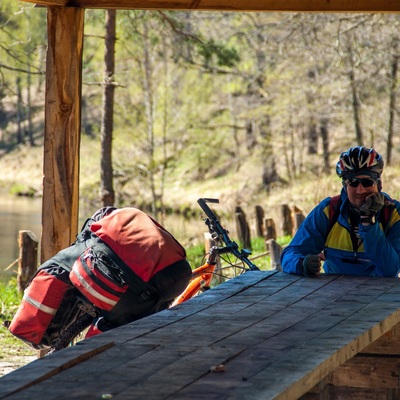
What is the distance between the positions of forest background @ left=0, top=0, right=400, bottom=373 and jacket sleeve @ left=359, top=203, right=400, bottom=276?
1142 cm

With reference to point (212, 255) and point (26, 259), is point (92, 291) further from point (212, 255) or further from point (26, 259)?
point (26, 259)

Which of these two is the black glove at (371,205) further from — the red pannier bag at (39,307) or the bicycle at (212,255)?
the red pannier bag at (39,307)

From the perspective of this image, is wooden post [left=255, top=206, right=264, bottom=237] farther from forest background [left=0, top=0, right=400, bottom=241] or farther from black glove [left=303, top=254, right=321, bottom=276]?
black glove [left=303, top=254, right=321, bottom=276]

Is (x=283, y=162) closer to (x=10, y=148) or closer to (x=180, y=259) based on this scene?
(x=10, y=148)

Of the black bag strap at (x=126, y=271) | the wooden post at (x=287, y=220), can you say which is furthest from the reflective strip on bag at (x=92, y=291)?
the wooden post at (x=287, y=220)

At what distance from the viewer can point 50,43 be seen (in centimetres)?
682

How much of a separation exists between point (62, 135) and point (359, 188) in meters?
2.58

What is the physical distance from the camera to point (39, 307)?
485 cm

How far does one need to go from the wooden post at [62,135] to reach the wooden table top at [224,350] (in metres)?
2.37

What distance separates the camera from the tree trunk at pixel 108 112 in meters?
13.6

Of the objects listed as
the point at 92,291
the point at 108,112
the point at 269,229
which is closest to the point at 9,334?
the point at 92,291

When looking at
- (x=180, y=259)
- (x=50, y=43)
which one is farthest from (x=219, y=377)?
(x=50, y=43)

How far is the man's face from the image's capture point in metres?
5.29

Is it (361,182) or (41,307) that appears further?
(361,182)
